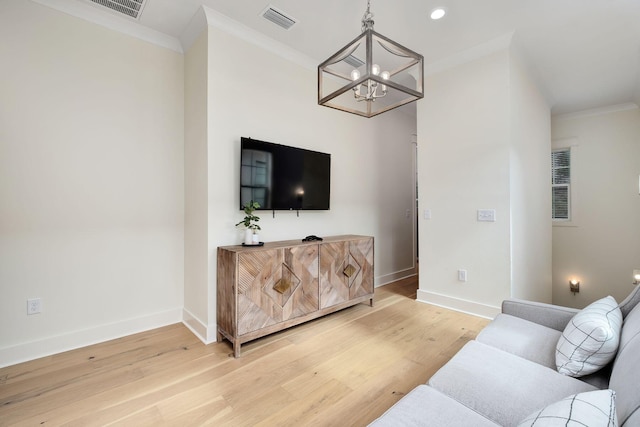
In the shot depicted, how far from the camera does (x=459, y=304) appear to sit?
323 cm

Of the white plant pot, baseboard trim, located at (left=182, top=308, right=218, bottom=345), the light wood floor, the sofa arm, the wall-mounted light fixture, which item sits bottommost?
the wall-mounted light fixture

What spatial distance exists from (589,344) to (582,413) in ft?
2.68

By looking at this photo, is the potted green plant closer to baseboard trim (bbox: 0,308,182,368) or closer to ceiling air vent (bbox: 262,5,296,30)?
baseboard trim (bbox: 0,308,182,368)

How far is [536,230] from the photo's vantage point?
3.72 m

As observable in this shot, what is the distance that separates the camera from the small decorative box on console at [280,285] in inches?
90.6

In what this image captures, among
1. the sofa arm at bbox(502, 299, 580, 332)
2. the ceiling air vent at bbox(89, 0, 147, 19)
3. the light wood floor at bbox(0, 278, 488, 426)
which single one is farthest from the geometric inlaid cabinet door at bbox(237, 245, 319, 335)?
the ceiling air vent at bbox(89, 0, 147, 19)

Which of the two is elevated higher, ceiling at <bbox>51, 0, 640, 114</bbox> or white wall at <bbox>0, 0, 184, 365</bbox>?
ceiling at <bbox>51, 0, 640, 114</bbox>

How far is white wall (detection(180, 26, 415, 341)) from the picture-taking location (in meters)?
2.59

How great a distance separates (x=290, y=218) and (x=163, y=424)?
2035 mm

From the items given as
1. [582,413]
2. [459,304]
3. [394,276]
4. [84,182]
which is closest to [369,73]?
[582,413]

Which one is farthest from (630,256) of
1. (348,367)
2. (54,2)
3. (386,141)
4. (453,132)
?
(54,2)

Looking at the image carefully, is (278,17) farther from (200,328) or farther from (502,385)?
(502,385)

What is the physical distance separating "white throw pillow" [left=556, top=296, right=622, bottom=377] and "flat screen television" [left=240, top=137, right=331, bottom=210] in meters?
2.39

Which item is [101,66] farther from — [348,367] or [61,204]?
[348,367]
